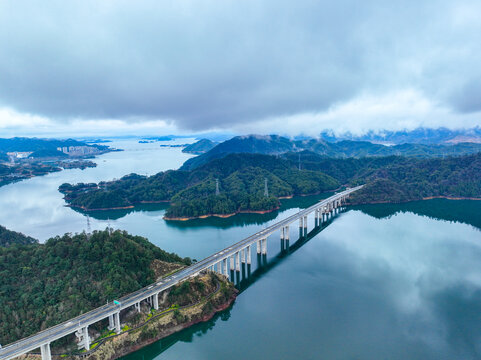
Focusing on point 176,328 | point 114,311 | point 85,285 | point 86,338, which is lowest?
point 176,328

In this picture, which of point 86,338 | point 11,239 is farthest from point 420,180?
point 11,239

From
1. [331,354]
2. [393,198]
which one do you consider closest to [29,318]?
[331,354]

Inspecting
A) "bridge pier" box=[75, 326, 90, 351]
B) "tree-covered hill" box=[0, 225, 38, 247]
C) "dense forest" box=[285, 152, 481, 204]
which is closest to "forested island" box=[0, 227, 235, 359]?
"bridge pier" box=[75, 326, 90, 351]

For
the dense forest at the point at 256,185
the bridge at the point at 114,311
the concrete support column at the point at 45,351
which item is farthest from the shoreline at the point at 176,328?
the dense forest at the point at 256,185

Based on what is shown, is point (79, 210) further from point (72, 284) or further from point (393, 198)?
point (393, 198)

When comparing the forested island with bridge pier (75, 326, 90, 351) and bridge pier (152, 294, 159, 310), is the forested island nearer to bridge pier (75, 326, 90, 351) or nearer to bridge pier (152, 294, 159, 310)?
bridge pier (75, 326, 90, 351)

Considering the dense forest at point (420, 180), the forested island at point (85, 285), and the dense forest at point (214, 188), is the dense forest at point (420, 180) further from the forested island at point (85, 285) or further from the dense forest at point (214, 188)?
the forested island at point (85, 285)

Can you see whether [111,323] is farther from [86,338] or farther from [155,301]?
[155,301]
